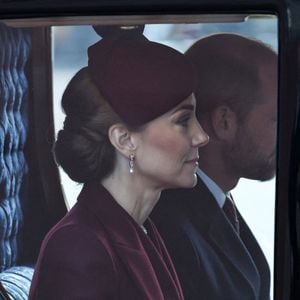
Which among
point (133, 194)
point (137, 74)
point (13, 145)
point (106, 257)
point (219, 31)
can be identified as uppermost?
point (219, 31)

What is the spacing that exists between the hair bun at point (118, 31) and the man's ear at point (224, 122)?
0.99ft

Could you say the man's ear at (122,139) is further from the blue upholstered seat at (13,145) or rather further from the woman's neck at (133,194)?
the blue upholstered seat at (13,145)

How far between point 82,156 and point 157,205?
25 centimetres

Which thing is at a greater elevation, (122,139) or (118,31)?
(118,31)

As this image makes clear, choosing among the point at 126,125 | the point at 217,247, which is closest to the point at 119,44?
the point at 126,125

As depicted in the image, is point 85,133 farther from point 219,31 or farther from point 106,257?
point 219,31

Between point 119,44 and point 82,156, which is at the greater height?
point 119,44

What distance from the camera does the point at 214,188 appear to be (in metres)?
2.46

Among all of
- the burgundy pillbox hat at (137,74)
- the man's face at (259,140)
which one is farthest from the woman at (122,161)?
the man's face at (259,140)

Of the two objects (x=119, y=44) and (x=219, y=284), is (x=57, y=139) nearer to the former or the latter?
(x=119, y=44)

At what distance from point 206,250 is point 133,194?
25 centimetres

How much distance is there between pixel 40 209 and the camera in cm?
256

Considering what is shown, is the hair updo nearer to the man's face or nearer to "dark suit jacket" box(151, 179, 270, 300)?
"dark suit jacket" box(151, 179, 270, 300)

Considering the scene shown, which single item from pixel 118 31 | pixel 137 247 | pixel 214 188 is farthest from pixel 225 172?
pixel 118 31
